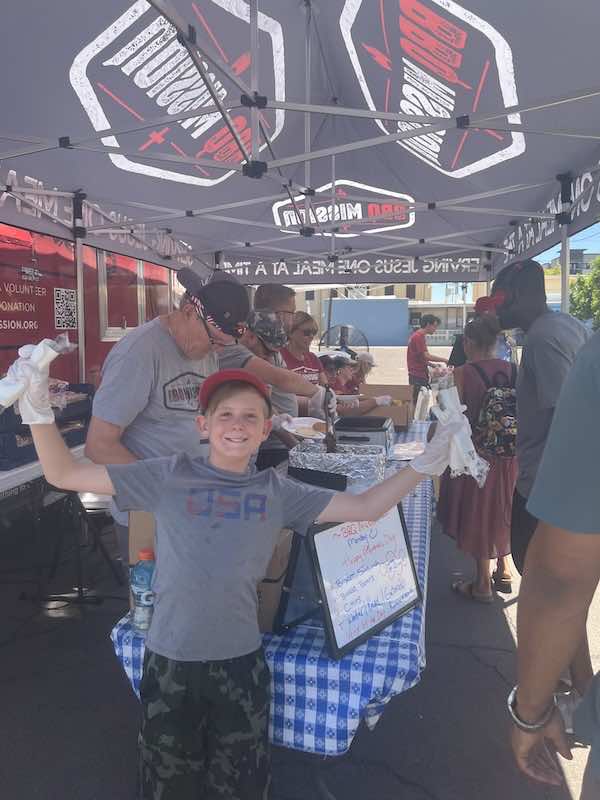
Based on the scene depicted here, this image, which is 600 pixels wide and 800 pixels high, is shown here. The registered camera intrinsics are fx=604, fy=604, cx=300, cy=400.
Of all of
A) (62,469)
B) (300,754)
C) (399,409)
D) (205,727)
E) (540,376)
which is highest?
(540,376)

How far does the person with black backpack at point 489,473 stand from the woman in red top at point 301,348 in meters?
0.97

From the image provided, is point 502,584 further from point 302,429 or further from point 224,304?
point 224,304

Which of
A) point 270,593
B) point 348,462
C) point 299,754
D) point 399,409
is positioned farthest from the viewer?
point 399,409

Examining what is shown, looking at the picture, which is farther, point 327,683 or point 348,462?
point 348,462

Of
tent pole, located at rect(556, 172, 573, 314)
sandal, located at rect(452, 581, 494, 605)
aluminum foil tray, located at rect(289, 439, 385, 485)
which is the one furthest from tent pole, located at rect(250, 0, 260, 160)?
sandal, located at rect(452, 581, 494, 605)

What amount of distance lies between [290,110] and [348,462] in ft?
9.02

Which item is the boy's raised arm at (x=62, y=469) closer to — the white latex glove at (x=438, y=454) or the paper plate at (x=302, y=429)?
the white latex glove at (x=438, y=454)

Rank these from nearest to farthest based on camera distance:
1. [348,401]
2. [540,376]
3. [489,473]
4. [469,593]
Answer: [540,376], [348,401], [489,473], [469,593]

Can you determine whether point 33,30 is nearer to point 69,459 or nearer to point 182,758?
point 69,459

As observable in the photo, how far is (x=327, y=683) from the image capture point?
1.62 meters

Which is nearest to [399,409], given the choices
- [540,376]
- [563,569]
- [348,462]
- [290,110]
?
[540,376]

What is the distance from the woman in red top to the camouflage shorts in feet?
8.57

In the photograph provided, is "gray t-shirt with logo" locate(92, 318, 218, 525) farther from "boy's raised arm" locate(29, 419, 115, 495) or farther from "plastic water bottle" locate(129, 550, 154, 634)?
"plastic water bottle" locate(129, 550, 154, 634)

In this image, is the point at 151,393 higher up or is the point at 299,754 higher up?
the point at 151,393
